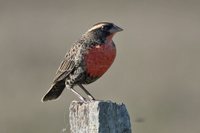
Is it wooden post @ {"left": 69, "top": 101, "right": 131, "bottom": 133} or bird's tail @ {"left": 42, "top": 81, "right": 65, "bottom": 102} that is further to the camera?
bird's tail @ {"left": 42, "top": 81, "right": 65, "bottom": 102}

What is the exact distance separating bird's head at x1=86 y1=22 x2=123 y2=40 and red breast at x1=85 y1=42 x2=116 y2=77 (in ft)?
0.70

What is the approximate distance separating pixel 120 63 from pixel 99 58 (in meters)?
8.47

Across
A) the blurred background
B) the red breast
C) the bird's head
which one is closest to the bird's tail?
the red breast

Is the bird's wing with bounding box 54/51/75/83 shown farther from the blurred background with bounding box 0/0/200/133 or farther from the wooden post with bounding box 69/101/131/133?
the wooden post with bounding box 69/101/131/133

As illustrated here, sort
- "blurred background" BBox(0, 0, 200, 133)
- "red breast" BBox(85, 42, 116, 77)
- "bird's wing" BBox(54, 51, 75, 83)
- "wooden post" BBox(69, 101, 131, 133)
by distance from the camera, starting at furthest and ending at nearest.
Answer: "blurred background" BBox(0, 0, 200, 133)
"bird's wing" BBox(54, 51, 75, 83)
"red breast" BBox(85, 42, 116, 77)
"wooden post" BBox(69, 101, 131, 133)

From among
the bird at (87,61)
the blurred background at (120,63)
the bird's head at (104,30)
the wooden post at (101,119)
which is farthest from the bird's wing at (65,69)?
the wooden post at (101,119)

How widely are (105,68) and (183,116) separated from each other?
4964 millimetres

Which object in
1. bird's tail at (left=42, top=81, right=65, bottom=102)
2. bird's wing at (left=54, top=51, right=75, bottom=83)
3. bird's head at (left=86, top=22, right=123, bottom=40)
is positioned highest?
bird's head at (left=86, top=22, right=123, bottom=40)

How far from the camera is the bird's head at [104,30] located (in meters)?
7.67

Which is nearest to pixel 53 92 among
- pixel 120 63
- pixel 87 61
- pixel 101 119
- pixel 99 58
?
pixel 87 61

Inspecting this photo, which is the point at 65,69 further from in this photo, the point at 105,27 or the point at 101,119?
the point at 101,119

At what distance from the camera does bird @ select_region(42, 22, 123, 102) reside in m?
7.32

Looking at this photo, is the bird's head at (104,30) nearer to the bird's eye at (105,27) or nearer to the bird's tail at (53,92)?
the bird's eye at (105,27)

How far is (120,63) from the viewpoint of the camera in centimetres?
1574
